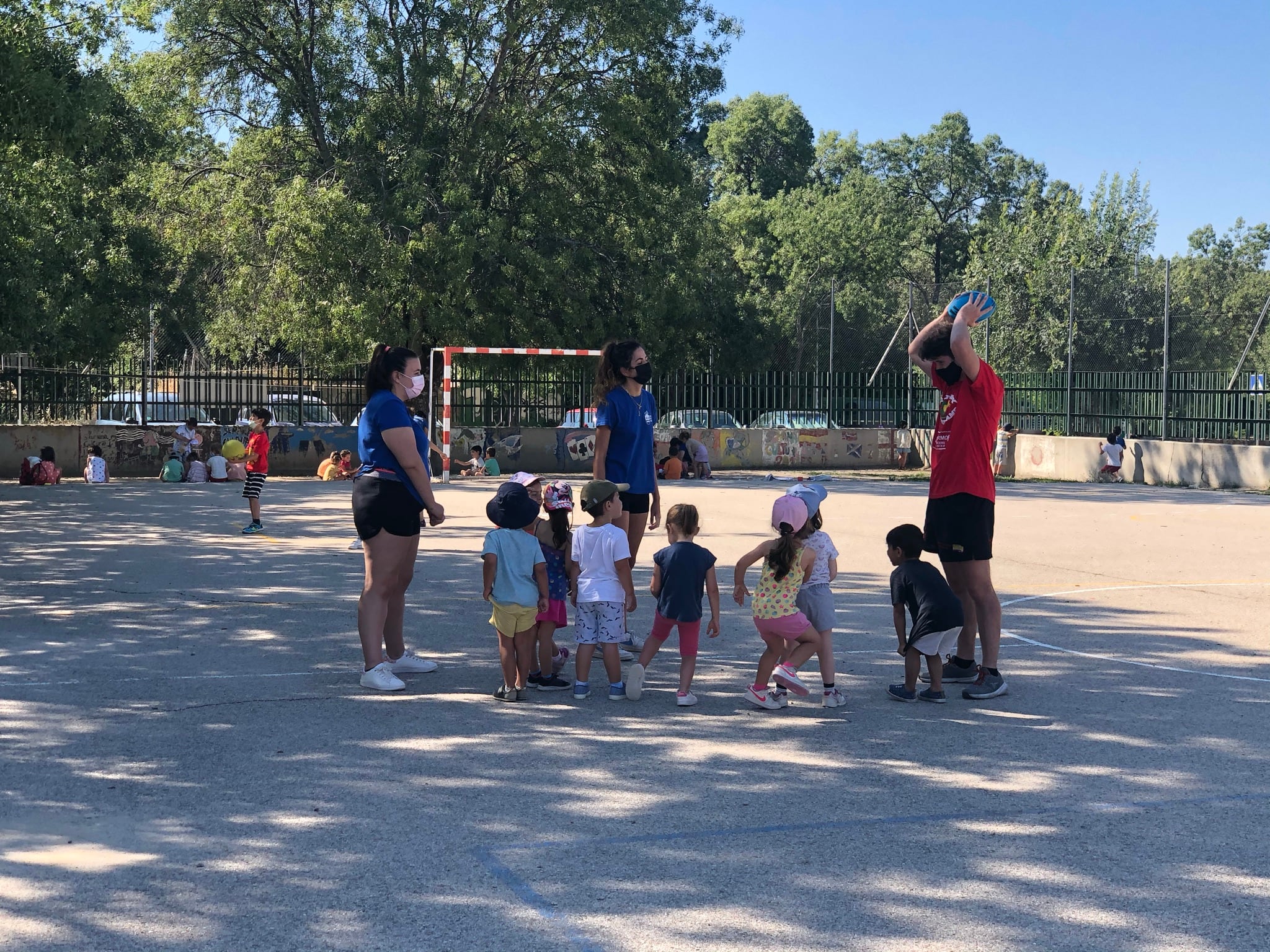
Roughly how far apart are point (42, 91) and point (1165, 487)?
20934 millimetres

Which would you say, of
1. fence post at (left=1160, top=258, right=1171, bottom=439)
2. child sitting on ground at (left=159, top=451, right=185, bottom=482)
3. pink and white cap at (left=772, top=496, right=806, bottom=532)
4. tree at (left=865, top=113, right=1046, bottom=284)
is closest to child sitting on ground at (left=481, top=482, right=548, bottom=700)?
pink and white cap at (left=772, top=496, right=806, bottom=532)

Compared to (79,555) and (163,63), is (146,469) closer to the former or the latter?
(163,63)

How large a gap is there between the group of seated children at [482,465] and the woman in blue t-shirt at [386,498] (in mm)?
20196

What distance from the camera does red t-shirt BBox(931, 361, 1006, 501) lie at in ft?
23.4

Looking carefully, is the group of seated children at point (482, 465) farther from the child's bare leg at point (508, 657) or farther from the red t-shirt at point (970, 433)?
the red t-shirt at point (970, 433)

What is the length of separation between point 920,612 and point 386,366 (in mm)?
3191

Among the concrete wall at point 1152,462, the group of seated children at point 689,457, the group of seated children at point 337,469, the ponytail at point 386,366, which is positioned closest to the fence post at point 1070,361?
the concrete wall at point 1152,462

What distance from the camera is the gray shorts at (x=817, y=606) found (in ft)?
22.9

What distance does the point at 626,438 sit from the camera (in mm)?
8164

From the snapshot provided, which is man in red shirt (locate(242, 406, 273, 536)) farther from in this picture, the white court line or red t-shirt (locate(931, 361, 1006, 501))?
red t-shirt (locate(931, 361, 1006, 501))

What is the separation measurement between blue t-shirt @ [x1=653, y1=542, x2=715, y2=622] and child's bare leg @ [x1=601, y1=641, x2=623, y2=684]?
0.33 meters

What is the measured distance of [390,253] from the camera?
28.2 metres

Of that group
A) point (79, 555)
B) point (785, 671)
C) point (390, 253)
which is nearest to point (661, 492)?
point (390, 253)

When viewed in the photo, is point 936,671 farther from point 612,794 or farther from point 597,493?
point 612,794
